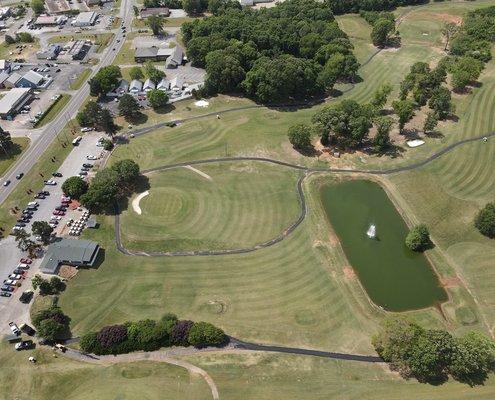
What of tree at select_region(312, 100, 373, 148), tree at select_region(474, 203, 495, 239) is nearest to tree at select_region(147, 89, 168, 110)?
tree at select_region(312, 100, 373, 148)

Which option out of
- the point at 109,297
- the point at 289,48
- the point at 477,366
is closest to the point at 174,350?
the point at 109,297

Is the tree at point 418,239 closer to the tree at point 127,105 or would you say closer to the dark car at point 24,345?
the dark car at point 24,345

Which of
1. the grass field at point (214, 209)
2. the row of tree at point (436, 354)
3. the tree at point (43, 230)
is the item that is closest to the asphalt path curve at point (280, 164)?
the grass field at point (214, 209)

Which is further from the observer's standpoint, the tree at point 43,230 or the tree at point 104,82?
the tree at point 104,82

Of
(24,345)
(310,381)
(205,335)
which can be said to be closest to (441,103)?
(310,381)

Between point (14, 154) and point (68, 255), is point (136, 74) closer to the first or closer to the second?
point (14, 154)

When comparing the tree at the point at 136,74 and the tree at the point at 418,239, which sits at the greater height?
the tree at the point at 136,74

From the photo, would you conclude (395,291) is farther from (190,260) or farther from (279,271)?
(190,260)
